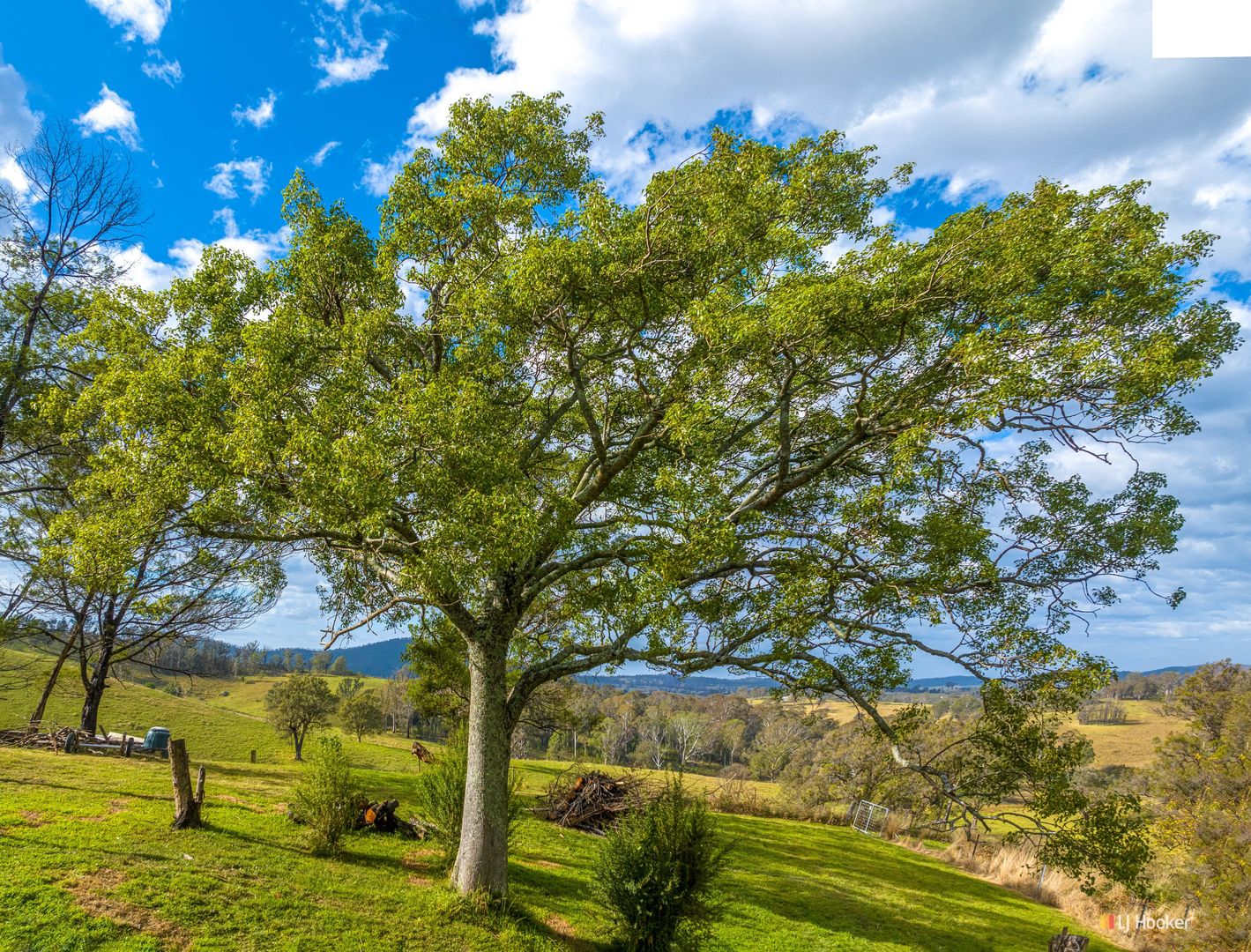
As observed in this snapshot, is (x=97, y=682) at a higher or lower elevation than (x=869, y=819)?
higher

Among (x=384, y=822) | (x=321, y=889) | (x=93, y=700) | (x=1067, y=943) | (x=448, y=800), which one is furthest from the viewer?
(x=93, y=700)

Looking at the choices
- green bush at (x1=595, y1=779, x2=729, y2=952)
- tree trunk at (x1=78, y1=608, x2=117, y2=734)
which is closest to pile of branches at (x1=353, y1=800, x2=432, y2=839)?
green bush at (x1=595, y1=779, x2=729, y2=952)

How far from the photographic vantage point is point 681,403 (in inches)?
333

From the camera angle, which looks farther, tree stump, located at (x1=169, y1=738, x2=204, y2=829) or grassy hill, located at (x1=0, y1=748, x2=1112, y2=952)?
tree stump, located at (x1=169, y1=738, x2=204, y2=829)

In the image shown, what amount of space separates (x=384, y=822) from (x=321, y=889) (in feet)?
12.6

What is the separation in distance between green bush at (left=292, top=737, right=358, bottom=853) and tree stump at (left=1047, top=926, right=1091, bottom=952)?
12785 millimetres

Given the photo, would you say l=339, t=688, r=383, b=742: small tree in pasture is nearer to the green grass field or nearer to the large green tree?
the green grass field

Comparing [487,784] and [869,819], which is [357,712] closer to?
[869,819]

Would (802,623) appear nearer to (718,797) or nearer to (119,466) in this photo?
(119,466)

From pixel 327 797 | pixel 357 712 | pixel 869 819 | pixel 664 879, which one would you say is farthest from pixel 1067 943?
pixel 357 712

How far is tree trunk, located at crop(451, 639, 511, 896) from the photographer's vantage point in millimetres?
9711

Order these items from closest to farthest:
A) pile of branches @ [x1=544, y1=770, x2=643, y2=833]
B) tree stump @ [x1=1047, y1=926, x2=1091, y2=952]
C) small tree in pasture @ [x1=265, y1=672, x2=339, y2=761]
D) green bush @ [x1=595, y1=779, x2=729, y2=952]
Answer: tree stump @ [x1=1047, y1=926, x2=1091, y2=952] → green bush @ [x1=595, y1=779, x2=729, y2=952] → pile of branches @ [x1=544, y1=770, x2=643, y2=833] → small tree in pasture @ [x1=265, y1=672, x2=339, y2=761]

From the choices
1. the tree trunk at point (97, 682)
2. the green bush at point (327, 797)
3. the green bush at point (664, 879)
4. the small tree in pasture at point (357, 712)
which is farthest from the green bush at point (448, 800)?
the small tree in pasture at point (357, 712)

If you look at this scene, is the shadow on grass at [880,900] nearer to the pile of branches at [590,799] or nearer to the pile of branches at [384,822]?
the pile of branches at [590,799]
